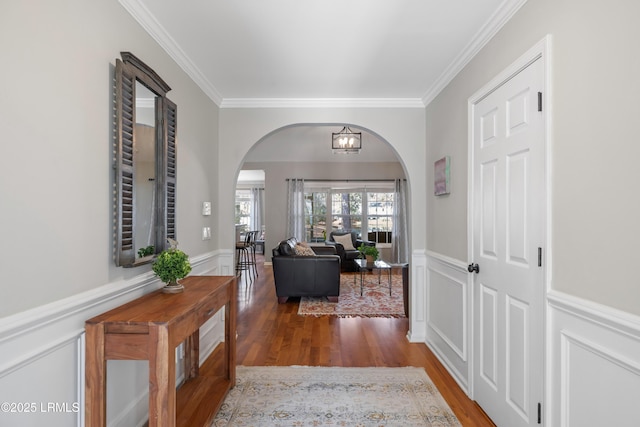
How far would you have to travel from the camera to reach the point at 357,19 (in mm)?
2053

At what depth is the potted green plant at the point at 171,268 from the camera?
6.29 feet

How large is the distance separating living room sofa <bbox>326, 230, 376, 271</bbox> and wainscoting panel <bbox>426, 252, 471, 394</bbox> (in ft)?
13.5

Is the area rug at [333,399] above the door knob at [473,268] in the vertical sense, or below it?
below

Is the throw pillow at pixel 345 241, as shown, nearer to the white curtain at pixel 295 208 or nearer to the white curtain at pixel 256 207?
the white curtain at pixel 295 208

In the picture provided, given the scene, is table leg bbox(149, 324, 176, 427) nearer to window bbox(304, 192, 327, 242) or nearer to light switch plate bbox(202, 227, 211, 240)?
light switch plate bbox(202, 227, 211, 240)

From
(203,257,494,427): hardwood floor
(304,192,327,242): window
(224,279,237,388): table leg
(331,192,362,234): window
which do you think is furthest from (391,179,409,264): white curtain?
(224,279,237,388): table leg

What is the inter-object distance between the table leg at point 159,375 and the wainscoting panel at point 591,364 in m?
1.72

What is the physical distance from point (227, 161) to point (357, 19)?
194 cm

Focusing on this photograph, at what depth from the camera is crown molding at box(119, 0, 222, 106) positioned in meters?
1.88

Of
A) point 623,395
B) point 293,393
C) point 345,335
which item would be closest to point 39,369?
point 293,393

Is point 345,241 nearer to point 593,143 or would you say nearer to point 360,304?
point 360,304

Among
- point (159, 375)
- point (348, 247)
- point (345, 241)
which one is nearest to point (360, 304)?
point (348, 247)

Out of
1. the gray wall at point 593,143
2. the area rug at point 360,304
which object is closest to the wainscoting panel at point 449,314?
the gray wall at point 593,143

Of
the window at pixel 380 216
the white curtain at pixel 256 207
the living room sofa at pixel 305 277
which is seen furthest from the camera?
the white curtain at pixel 256 207
